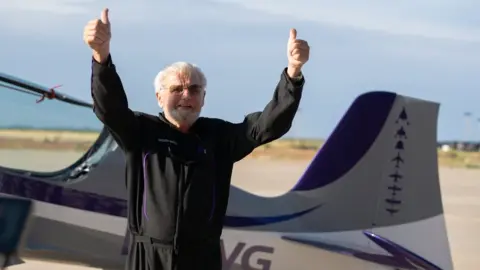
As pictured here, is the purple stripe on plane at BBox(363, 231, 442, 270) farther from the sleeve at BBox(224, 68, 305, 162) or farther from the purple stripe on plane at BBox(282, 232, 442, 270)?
the sleeve at BBox(224, 68, 305, 162)

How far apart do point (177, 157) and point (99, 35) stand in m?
0.44

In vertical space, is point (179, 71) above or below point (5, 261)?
above

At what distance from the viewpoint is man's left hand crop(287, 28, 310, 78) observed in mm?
2506

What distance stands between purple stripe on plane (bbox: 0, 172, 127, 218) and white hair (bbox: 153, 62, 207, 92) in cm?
255

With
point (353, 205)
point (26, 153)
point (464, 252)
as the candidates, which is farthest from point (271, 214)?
point (464, 252)

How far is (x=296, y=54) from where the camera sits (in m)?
2.50

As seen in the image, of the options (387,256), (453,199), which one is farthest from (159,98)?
(453,199)

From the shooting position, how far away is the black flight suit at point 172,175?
252cm

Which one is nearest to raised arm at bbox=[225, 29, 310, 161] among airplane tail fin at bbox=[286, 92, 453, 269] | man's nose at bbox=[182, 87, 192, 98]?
man's nose at bbox=[182, 87, 192, 98]

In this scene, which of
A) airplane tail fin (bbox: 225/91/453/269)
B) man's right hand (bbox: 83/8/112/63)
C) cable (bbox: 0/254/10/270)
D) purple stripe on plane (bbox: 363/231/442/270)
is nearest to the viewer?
man's right hand (bbox: 83/8/112/63)

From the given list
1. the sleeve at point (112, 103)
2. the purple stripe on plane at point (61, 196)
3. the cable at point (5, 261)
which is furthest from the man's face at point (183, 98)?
the purple stripe on plane at point (61, 196)

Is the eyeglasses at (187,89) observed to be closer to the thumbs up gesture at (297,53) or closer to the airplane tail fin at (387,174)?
the thumbs up gesture at (297,53)

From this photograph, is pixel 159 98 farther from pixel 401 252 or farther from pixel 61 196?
pixel 401 252

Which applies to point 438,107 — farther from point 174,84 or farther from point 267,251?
point 174,84
